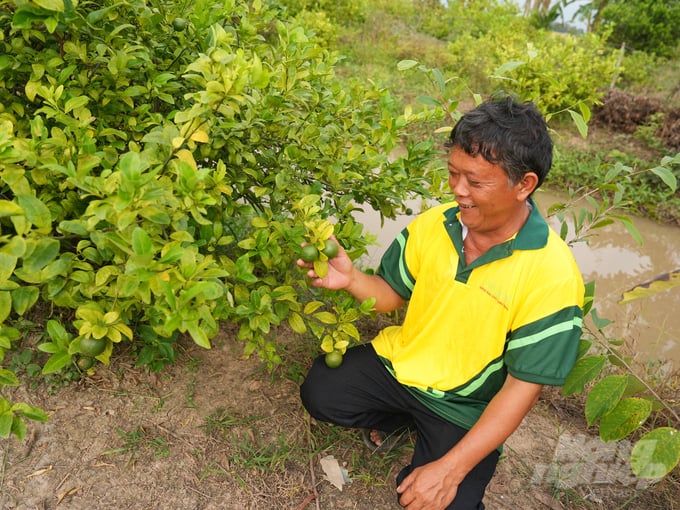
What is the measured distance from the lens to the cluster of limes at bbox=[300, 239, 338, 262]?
1.57 meters

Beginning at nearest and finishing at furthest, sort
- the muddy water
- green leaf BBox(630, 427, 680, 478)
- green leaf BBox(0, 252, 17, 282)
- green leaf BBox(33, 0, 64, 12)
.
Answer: green leaf BBox(0, 252, 17, 282), green leaf BBox(33, 0, 64, 12), green leaf BBox(630, 427, 680, 478), the muddy water

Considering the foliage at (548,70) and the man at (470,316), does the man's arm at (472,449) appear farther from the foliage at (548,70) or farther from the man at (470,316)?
the foliage at (548,70)

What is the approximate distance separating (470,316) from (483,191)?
0.42 m

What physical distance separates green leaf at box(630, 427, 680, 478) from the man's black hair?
0.76 meters

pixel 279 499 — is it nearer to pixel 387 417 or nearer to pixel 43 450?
pixel 387 417

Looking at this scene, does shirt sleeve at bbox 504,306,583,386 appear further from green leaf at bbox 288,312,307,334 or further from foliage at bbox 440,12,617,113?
foliage at bbox 440,12,617,113

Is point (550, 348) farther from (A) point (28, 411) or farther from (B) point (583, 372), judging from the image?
(A) point (28, 411)

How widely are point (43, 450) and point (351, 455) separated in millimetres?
1132

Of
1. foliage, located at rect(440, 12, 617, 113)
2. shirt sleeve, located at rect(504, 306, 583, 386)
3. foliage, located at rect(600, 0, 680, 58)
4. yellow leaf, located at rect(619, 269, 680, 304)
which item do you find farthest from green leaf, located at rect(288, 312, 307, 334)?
foliage, located at rect(600, 0, 680, 58)

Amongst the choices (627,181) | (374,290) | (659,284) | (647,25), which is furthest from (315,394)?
(647,25)

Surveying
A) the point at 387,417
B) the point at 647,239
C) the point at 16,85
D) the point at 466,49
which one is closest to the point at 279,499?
the point at 387,417

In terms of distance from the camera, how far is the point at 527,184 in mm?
1552

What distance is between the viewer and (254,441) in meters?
2.06

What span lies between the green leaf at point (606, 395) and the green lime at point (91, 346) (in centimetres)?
136
